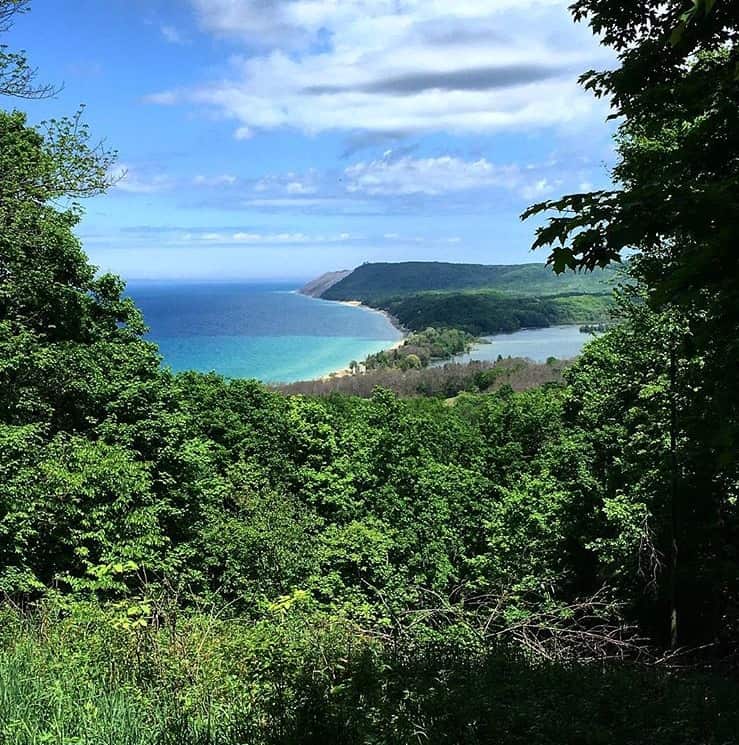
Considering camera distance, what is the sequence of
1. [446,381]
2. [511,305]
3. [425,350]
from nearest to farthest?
Result: [446,381] → [425,350] → [511,305]

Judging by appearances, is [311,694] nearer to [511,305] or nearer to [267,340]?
[511,305]

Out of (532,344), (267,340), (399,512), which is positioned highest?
(267,340)

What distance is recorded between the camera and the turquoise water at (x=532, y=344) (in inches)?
3391

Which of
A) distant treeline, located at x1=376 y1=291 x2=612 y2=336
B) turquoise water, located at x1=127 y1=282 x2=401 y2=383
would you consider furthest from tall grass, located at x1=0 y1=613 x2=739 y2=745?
distant treeline, located at x1=376 y1=291 x2=612 y2=336

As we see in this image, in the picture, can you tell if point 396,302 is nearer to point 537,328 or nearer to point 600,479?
point 537,328

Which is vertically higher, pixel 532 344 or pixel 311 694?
pixel 532 344

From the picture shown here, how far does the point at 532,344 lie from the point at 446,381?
43138 mm

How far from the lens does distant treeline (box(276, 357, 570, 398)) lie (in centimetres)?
4484

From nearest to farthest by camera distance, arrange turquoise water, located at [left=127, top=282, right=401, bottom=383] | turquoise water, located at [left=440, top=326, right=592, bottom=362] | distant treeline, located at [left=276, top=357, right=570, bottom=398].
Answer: distant treeline, located at [left=276, top=357, right=570, bottom=398] → turquoise water, located at [left=440, top=326, right=592, bottom=362] → turquoise water, located at [left=127, top=282, right=401, bottom=383]

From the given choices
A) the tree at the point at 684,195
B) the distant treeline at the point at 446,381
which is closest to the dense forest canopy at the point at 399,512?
the tree at the point at 684,195

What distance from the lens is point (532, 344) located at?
95562 millimetres

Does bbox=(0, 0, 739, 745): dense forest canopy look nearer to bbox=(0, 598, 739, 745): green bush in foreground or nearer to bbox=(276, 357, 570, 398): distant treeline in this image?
bbox=(0, 598, 739, 745): green bush in foreground

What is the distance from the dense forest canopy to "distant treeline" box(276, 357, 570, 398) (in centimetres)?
1780

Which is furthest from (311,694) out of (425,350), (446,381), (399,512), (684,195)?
(425,350)
